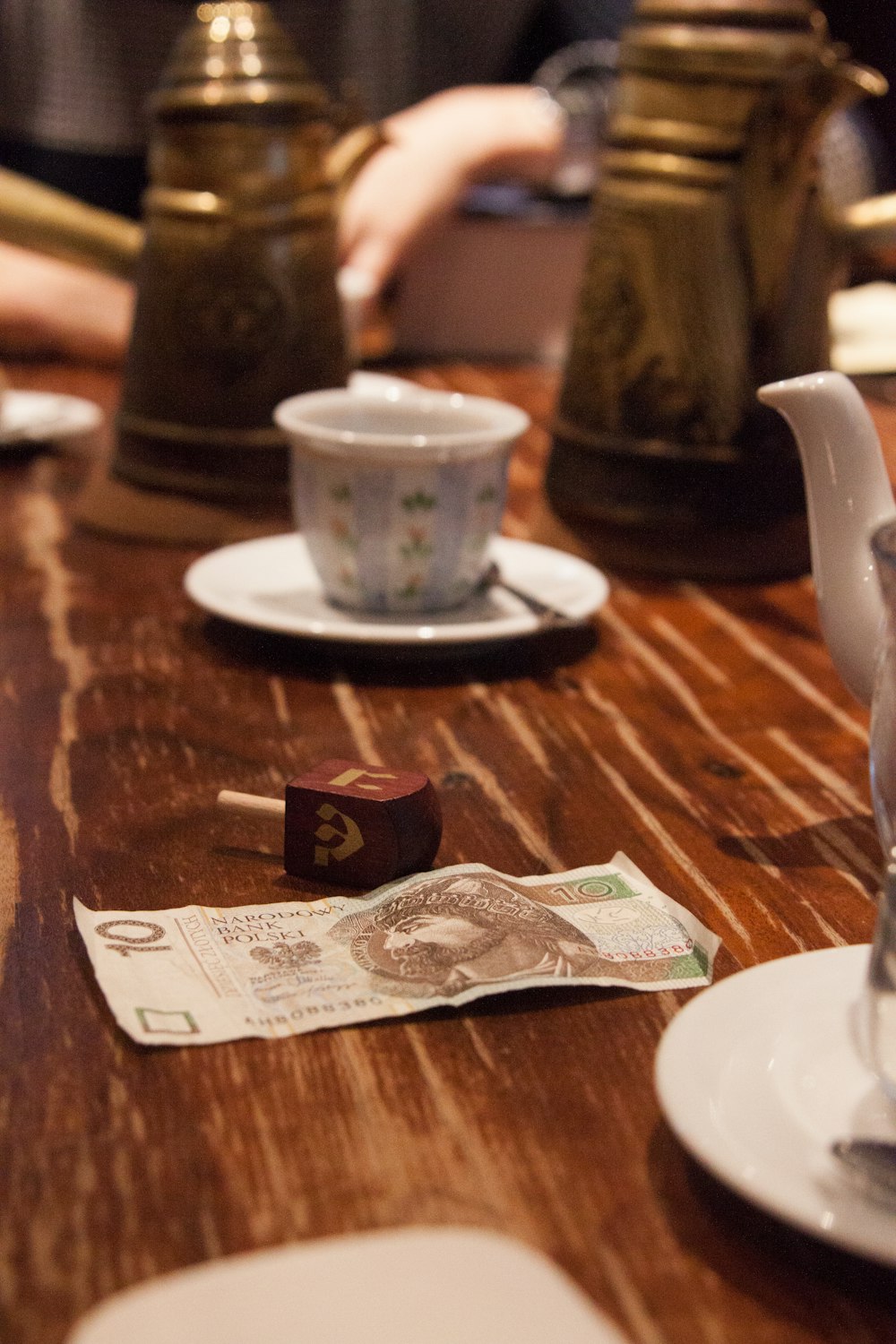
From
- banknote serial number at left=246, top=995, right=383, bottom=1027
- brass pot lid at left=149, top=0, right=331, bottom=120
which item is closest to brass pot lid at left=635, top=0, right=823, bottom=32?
brass pot lid at left=149, top=0, right=331, bottom=120

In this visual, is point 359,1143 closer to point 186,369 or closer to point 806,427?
point 806,427

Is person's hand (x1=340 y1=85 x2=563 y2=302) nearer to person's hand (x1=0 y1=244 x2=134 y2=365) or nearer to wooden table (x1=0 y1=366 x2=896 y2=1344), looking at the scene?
person's hand (x1=0 y1=244 x2=134 y2=365)

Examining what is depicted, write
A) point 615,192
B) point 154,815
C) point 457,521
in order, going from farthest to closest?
point 615,192
point 457,521
point 154,815

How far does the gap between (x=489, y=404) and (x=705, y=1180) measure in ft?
1.99

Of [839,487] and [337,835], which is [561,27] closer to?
[839,487]

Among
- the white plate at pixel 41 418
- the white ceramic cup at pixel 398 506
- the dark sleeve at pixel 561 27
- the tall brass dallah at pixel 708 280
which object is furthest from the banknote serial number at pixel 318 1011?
the dark sleeve at pixel 561 27

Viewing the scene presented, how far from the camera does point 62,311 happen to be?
1749mm

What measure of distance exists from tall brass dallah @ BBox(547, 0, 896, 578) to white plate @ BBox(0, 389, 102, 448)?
0.54 metres

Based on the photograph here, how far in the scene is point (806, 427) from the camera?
0.67 meters

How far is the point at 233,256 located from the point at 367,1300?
0.87 metres

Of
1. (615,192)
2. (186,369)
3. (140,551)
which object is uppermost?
(615,192)

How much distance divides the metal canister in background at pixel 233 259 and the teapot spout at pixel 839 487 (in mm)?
541

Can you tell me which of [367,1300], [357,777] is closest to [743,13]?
[357,777]

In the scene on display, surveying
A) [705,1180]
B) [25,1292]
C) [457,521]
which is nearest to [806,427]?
[457,521]
